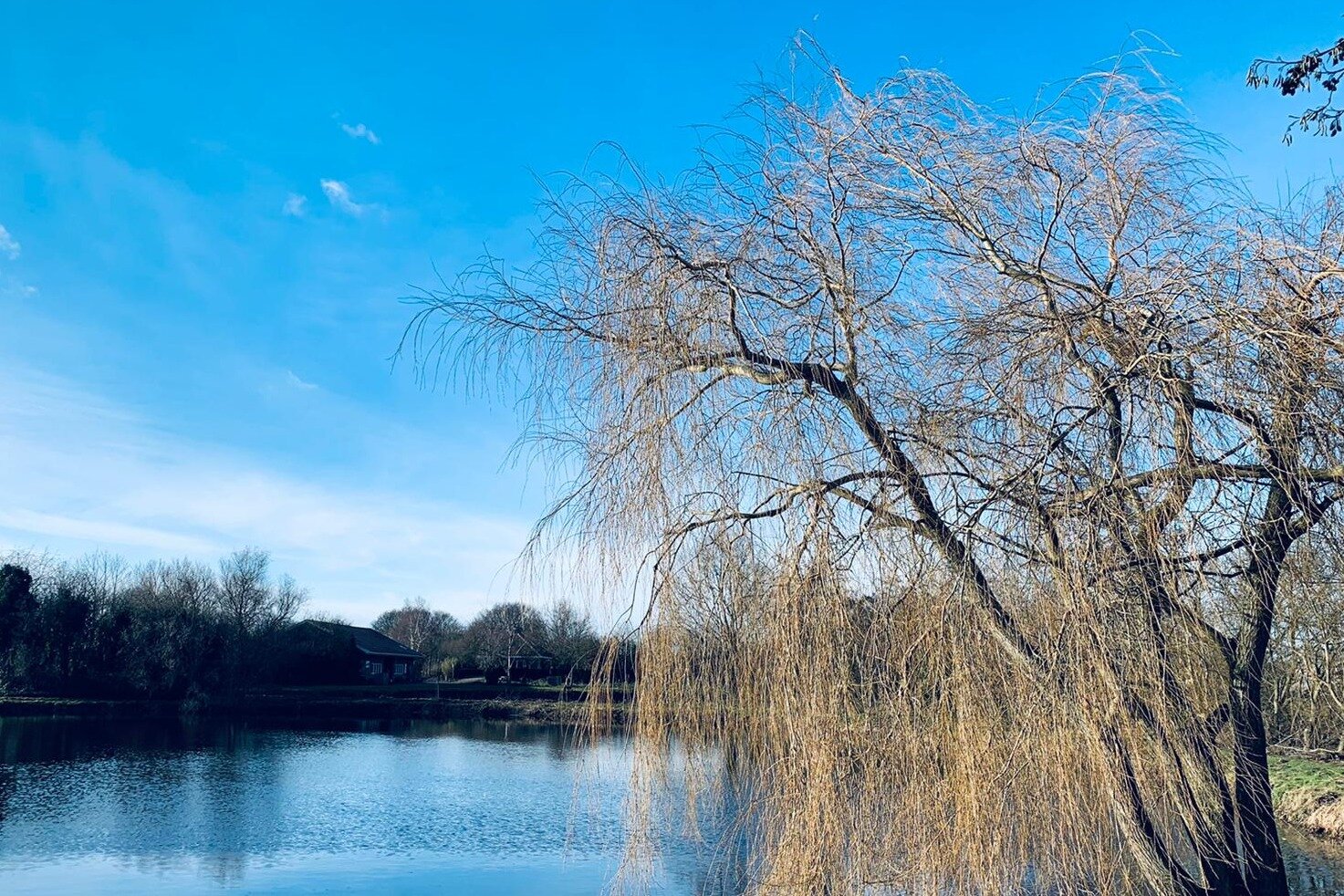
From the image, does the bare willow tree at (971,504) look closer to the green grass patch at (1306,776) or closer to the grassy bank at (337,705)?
the green grass patch at (1306,776)

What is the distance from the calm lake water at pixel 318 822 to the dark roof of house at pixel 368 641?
19073 millimetres

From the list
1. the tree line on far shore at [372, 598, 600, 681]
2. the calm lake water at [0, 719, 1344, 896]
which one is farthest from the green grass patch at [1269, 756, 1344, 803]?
the tree line on far shore at [372, 598, 600, 681]

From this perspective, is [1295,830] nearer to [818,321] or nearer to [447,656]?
[818,321]

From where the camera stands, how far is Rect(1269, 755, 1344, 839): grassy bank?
485 inches

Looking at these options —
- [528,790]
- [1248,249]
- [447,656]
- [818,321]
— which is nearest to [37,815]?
[528,790]

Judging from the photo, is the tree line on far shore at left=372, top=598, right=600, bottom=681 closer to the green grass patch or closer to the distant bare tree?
the distant bare tree

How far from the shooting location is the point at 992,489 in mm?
3561

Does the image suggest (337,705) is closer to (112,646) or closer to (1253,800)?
(112,646)

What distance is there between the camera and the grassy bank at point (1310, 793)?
40.4ft

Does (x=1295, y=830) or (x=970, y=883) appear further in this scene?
(x=1295, y=830)

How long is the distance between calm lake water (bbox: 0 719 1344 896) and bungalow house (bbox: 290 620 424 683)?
16.7 metres

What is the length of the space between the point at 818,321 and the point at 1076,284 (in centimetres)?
97

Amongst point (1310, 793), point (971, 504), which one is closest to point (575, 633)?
point (971, 504)

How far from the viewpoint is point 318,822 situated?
15.0 meters
